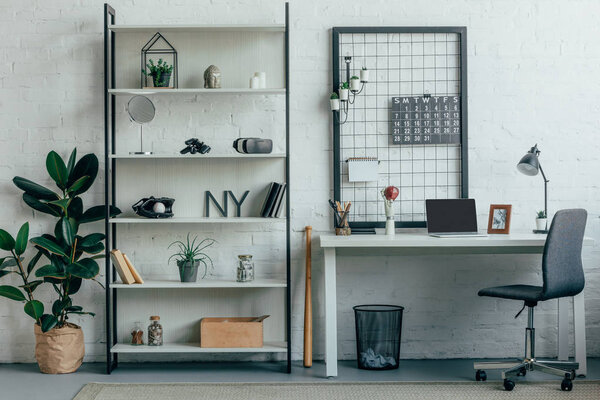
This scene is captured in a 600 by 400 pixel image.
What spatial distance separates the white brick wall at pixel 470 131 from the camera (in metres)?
4.40

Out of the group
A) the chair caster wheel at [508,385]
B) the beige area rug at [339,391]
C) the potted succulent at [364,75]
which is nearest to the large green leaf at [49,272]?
the beige area rug at [339,391]

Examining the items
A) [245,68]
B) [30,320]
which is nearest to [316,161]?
[245,68]

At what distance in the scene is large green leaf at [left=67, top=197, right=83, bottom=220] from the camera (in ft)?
13.9

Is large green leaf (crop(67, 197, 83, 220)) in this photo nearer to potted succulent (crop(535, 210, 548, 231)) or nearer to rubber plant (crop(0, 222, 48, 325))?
rubber plant (crop(0, 222, 48, 325))

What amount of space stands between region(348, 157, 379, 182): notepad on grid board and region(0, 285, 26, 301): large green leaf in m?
2.13

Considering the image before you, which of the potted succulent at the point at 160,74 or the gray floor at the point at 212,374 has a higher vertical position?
the potted succulent at the point at 160,74

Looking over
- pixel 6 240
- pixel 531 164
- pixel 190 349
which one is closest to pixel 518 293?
pixel 531 164

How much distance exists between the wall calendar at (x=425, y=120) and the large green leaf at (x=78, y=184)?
195cm

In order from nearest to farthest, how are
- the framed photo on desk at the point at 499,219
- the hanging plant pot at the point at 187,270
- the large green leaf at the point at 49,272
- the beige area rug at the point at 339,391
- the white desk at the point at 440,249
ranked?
the beige area rug at the point at 339,391, the white desk at the point at 440,249, the large green leaf at the point at 49,272, the hanging plant pot at the point at 187,270, the framed photo on desk at the point at 499,219

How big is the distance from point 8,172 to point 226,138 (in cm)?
142

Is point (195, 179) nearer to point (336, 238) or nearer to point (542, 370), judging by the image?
point (336, 238)

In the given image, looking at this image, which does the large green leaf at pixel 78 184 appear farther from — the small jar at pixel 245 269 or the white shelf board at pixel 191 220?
the small jar at pixel 245 269

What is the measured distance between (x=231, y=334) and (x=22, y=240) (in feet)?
4.52

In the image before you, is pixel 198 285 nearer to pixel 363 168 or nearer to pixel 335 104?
pixel 363 168
